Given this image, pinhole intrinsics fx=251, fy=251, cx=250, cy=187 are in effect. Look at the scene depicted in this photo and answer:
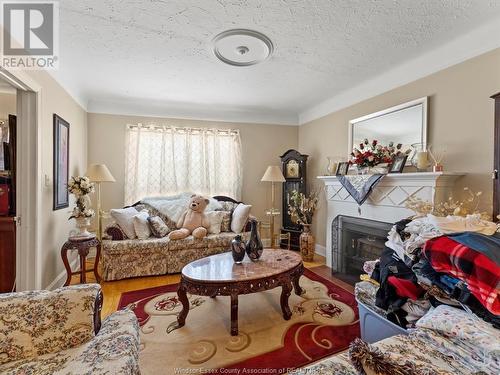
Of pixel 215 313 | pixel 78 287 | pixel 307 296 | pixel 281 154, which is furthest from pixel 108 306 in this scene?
pixel 281 154

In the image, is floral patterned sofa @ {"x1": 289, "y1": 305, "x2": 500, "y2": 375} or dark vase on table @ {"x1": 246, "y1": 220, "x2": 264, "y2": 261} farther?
dark vase on table @ {"x1": 246, "y1": 220, "x2": 264, "y2": 261}

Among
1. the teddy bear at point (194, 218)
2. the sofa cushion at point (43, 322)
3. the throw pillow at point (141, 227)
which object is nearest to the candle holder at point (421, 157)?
the teddy bear at point (194, 218)

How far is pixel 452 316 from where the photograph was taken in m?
1.11

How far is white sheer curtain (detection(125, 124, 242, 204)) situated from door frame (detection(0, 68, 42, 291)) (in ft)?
5.71

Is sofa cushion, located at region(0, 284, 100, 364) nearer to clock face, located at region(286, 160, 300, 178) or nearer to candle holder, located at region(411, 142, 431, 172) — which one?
candle holder, located at region(411, 142, 431, 172)

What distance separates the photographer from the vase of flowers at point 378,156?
283 centimetres

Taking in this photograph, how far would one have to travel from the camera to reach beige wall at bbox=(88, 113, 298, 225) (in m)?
3.99

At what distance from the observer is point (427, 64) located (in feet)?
8.48

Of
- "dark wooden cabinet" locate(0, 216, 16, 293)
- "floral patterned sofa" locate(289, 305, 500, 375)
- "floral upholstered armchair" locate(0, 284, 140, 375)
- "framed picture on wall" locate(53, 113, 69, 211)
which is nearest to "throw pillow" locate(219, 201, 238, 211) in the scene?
"framed picture on wall" locate(53, 113, 69, 211)

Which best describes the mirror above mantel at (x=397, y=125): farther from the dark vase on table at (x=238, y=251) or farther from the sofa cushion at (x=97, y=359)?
the sofa cushion at (x=97, y=359)

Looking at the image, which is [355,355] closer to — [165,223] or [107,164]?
[165,223]

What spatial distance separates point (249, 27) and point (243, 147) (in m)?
2.67

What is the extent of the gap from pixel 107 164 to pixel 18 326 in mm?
3255

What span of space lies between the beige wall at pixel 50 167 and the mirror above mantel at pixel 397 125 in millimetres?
3614
